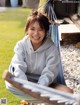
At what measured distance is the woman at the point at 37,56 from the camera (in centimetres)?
259

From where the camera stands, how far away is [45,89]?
5.47ft

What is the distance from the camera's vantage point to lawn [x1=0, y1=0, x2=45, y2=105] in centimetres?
342

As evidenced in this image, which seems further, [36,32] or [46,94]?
[36,32]

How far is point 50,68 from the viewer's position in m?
2.59

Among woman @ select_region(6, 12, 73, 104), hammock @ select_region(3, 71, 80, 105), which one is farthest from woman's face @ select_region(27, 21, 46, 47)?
hammock @ select_region(3, 71, 80, 105)

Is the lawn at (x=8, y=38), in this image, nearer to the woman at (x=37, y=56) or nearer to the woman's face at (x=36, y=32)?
the woman at (x=37, y=56)

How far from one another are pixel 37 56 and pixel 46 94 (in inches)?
40.2

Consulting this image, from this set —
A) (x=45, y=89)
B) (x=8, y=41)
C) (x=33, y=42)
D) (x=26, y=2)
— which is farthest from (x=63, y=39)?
(x=26, y=2)

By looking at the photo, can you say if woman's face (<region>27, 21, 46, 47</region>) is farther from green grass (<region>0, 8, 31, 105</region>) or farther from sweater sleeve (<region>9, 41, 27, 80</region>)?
green grass (<region>0, 8, 31, 105</region>)

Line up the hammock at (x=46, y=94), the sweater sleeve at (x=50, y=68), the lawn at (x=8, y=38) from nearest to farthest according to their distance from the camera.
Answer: the hammock at (x=46, y=94), the sweater sleeve at (x=50, y=68), the lawn at (x=8, y=38)

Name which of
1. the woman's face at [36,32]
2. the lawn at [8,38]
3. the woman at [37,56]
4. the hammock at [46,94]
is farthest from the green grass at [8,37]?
the hammock at [46,94]

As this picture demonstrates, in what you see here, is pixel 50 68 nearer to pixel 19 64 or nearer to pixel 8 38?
pixel 19 64

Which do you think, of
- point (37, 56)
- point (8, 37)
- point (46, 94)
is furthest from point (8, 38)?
point (46, 94)

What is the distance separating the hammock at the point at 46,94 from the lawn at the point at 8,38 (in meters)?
1.41
